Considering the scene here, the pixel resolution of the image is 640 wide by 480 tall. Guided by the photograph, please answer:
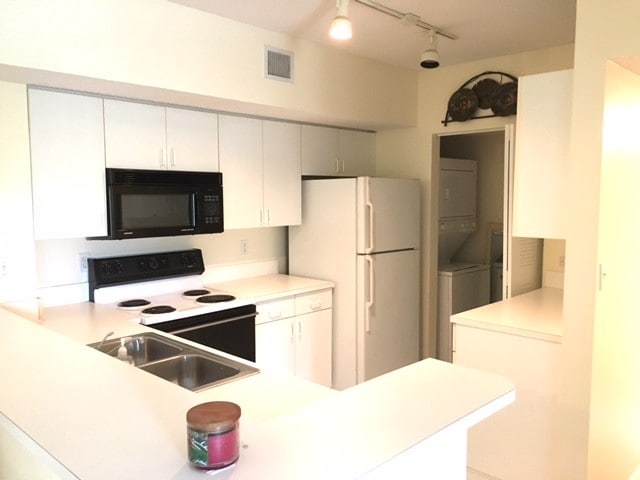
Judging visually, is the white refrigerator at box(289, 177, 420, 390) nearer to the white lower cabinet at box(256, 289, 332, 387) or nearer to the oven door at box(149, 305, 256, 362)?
the white lower cabinet at box(256, 289, 332, 387)

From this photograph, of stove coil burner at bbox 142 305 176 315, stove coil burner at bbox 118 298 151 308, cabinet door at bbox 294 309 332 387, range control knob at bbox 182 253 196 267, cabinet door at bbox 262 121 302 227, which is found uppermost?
cabinet door at bbox 262 121 302 227

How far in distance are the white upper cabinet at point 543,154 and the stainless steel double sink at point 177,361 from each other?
1635 millimetres

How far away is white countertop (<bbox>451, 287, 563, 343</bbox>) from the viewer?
8.18 feet

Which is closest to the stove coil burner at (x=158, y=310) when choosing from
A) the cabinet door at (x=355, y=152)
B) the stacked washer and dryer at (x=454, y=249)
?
the cabinet door at (x=355, y=152)

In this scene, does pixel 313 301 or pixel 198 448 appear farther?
pixel 313 301

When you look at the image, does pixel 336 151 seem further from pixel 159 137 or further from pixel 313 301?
pixel 159 137

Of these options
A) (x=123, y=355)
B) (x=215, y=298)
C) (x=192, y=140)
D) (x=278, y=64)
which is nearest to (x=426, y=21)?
(x=278, y=64)

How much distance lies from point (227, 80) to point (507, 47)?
6.39 feet

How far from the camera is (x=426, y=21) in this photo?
9.81 ft

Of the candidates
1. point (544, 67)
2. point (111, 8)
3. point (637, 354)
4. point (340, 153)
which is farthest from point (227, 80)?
point (637, 354)

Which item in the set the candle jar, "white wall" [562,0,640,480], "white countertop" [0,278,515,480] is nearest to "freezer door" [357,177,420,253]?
"white wall" [562,0,640,480]

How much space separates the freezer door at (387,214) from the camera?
3.65 metres

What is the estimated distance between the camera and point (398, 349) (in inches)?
159

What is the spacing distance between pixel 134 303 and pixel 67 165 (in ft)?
2.81
